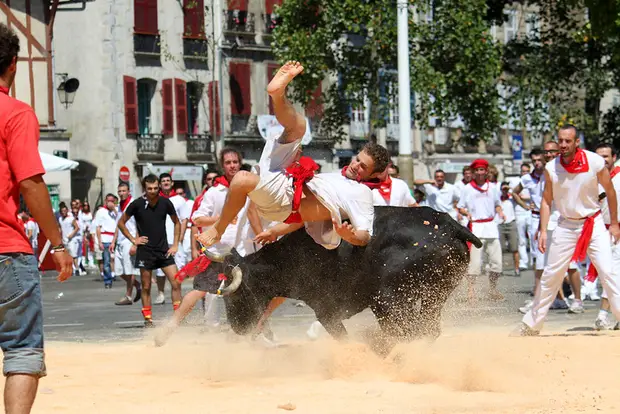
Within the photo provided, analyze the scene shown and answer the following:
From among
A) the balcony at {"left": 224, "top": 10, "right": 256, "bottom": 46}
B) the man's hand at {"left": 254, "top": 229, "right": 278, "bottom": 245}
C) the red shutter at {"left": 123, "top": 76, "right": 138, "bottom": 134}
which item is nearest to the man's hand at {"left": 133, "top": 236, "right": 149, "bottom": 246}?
the man's hand at {"left": 254, "top": 229, "right": 278, "bottom": 245}

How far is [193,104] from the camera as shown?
51094 millimetres

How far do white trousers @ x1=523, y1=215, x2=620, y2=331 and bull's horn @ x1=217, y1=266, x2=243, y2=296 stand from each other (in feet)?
12.0

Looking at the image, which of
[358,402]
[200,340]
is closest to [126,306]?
[200,340]

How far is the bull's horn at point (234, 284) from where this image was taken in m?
10.1

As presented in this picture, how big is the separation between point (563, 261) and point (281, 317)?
179 inches

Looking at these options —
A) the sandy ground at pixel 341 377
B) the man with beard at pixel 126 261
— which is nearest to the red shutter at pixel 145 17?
the man with beard at pixel 126 261

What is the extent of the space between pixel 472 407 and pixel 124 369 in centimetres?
366

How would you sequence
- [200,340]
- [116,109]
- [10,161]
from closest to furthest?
[10,161] → [200,340] → [116,109]

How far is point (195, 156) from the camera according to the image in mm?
50625

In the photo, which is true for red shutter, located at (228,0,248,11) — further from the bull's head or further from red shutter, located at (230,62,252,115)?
the bull's head

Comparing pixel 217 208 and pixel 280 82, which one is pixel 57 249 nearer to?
pixel 280 82

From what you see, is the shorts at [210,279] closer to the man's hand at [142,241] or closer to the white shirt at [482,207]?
the man's hand at [142,241]

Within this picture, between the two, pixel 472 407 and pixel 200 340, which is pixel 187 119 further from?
pixel 472 407

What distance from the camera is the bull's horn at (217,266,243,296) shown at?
10.1 meters
